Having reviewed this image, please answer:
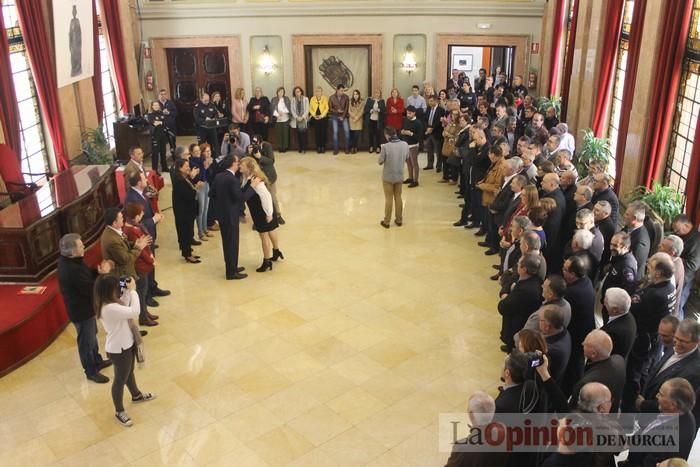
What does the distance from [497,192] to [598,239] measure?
2282 mm

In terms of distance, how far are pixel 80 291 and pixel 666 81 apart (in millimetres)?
7201

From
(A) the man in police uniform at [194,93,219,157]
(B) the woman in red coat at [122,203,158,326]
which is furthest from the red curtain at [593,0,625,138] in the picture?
(B) the woman in red coat at [122,203,158,326]

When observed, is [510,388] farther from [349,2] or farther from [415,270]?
[349,2]

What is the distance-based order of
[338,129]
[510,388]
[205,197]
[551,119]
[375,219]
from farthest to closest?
[338,129], [551,119], [375,219], [205,197], [510,388]

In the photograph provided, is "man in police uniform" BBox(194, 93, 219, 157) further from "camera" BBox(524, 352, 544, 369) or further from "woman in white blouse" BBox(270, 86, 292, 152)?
"camera" BBox(524, 352, 544, 369)

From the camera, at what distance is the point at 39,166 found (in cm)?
1122

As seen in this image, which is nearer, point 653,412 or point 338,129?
point 653,412

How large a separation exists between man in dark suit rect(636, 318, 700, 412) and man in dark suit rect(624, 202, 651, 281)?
188cm

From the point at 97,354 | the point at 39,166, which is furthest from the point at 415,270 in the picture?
the point at 39,166

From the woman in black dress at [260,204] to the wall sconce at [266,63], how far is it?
8236 mm

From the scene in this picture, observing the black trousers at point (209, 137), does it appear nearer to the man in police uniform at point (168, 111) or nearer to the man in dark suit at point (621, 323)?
the man in police uniform at point (168, 111)

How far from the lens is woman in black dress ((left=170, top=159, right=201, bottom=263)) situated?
8.84 metres

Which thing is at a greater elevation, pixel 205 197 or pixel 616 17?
pixel 616 17

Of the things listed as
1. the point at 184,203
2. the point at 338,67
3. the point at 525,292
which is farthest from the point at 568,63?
the point at 525,292
